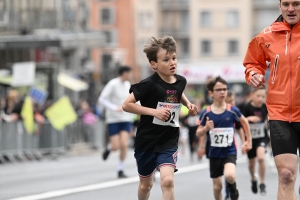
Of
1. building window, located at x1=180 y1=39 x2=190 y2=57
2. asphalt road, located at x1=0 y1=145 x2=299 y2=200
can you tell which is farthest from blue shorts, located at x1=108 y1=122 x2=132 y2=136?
building window, located at x1=180 y1=39 x2=190 y2=57

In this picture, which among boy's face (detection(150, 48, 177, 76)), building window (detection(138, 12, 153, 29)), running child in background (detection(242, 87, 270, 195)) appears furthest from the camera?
building window (detection(138, 12, 153, 29))

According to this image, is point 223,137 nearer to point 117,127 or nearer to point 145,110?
point 145,110

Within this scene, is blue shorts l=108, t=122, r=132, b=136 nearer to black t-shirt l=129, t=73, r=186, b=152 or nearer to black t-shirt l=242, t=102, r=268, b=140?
black t-shirt l=242, t=102, r=268, b=140

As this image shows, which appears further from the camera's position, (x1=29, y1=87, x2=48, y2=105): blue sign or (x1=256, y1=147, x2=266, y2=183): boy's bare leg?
(x1=29, y1=87, x2=48, y2=105): blue sign

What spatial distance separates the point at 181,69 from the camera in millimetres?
80438

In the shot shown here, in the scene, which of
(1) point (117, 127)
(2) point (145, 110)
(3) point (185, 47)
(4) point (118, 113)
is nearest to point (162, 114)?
(2) point (145, 110)

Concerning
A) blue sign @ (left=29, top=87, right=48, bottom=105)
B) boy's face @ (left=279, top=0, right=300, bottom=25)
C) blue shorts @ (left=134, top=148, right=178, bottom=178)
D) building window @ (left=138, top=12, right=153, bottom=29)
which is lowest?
building window @ (left=138, top=12, right=153, bottom=29)

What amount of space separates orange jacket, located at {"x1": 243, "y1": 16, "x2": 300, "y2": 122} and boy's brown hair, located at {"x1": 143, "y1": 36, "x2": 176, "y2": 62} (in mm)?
1387

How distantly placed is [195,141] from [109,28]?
88.6m

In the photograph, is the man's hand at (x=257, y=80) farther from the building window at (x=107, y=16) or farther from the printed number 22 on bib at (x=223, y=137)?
the building window at (x=107, y=16)

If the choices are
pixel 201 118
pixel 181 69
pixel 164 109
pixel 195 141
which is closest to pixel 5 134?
pixel 195 141

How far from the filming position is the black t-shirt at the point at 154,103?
963cm

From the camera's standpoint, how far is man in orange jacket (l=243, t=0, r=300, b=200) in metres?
8.06

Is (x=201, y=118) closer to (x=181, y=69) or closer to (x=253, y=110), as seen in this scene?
(x=253, y=110)
